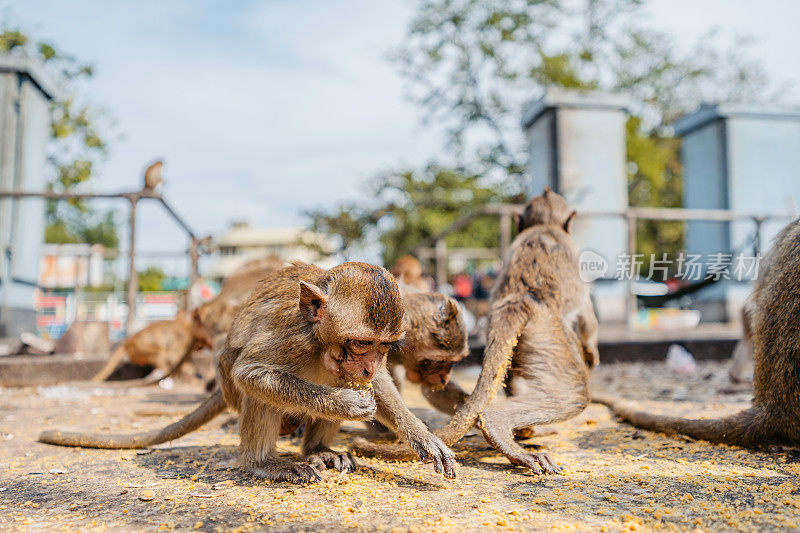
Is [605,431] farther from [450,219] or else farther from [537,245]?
[450,219]

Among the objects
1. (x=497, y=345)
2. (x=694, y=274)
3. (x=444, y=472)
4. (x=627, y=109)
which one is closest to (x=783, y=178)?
(x=694, y=274)

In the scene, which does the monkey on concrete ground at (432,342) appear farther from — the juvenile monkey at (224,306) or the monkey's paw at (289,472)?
the juvenile monkey at (224,306)

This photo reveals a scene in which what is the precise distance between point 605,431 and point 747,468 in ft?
3.58

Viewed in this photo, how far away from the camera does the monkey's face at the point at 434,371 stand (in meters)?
3.59

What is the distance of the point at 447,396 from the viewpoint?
3.82m

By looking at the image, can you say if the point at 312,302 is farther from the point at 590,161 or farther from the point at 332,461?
the point at 590,161

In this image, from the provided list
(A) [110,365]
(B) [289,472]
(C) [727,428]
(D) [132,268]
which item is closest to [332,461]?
(B) [289,472]

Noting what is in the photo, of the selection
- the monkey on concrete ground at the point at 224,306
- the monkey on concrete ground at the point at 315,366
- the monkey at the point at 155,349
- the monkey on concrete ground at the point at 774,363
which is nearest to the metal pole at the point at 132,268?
the monkey at the point at 155,349

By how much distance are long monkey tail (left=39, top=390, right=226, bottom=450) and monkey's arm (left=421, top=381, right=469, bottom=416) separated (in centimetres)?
125

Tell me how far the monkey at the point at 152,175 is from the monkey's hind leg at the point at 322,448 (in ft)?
14.8

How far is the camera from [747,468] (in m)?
2.93

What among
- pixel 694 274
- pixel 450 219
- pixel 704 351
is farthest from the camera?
pixel 450 219

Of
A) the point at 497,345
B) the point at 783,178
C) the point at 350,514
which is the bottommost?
the point at 350,514

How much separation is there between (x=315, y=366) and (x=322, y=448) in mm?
594
